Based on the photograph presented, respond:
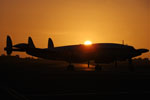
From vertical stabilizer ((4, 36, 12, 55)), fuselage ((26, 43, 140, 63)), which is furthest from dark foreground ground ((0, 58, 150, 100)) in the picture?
vertical stabilizer ((4, 36, 12, 55))

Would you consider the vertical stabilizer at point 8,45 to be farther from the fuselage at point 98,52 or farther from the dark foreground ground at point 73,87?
the dark foreground ground at point 73,87

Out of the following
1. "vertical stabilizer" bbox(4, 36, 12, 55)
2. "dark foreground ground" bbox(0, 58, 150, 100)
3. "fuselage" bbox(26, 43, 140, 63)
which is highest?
"vertical stabilizer" bbox(4, 36, 12, 55)

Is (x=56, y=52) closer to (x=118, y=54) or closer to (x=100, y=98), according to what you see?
(x=118, y=54)

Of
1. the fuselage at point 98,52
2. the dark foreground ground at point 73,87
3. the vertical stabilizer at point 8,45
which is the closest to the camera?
the dark foreground ground at point 73,87

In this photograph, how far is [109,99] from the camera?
984 centimetres

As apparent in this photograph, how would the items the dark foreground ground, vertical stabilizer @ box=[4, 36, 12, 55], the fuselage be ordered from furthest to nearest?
vertical stabilizer @ box=[4, 36, 12, 55]
the fuselage
the dark foreground ground

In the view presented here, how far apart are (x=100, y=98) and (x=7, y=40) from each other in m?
44.6

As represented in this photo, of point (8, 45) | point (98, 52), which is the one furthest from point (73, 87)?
point (8, 45)

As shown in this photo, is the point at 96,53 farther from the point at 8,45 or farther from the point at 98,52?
the point at 8,45

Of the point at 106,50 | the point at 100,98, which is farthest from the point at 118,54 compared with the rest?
the point at 100,98

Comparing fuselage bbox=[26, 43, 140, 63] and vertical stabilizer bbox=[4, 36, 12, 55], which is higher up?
vertical stabilizer bbox=[4, 36, 12, 55]

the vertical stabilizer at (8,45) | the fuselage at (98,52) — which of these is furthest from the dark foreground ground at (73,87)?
the vertical stabilizer at (8,45)

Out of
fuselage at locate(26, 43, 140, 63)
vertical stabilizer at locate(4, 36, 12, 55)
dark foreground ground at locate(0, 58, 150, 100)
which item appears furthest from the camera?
vertical stabilizer at locate(4, 36, 12, 55)

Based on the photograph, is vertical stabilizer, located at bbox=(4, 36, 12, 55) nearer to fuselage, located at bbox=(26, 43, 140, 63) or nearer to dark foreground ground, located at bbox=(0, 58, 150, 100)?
fuselage, located at bbox=(26, 43, 140, 63)
